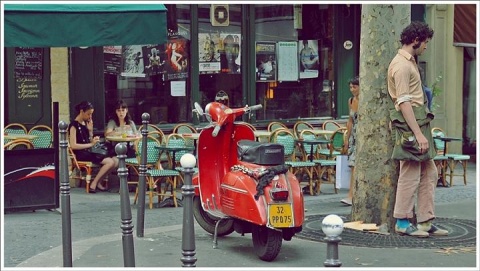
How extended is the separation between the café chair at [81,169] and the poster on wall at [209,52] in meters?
2.57

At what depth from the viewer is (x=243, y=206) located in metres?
7.58

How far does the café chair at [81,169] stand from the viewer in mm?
11984

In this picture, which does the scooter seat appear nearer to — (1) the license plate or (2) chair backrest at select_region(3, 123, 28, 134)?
(1) the license plate

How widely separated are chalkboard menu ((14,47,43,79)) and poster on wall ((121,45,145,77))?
1281mm

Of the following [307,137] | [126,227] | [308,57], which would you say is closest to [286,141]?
[307,137]

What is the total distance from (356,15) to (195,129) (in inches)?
142

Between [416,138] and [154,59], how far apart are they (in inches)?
243

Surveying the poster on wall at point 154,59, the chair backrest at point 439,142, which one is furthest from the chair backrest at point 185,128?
the chair backrest at point 439,142

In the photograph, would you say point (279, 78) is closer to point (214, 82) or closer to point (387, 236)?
point (214, 82)

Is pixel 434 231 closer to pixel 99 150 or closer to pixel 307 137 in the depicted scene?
pixel 307 137

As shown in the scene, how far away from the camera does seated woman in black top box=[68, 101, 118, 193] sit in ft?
39.3

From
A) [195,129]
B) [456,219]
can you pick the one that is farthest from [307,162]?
[456,219]

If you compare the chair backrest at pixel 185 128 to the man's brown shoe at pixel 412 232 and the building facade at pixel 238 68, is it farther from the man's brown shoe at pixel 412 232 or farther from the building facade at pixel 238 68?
the man's brown shoe at pixel 412 232

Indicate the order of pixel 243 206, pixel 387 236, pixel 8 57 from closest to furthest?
1. pixel 243 206
2. pixel 387 236
3. pixel 8 57
